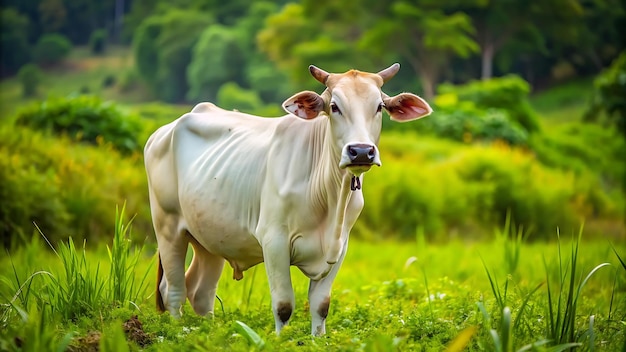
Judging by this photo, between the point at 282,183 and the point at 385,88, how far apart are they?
2365 cm

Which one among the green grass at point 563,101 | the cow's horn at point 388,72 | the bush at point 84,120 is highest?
the cow's horn at point 388,72

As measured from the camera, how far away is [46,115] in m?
12.5

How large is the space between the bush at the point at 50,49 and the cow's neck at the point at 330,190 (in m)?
18.5

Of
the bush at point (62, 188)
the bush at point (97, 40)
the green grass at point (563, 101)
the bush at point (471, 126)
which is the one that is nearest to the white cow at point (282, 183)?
the bush at point (62, 188)

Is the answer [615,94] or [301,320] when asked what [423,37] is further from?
[301,320]

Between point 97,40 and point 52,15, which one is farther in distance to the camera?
point 97,40

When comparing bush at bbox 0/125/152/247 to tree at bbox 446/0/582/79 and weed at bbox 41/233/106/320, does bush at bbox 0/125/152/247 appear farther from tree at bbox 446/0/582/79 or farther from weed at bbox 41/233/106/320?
tree at bbox 446/0/582/79

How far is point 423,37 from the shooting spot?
2808 centimetres

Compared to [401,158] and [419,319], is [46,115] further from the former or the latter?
[419,319]

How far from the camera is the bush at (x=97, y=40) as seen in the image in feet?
75.8

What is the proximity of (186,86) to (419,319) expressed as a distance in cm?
1949

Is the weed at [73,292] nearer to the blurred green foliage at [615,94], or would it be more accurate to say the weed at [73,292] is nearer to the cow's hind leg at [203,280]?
the cow's hind leg at [203,280]

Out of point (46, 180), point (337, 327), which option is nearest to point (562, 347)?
point (337, 327)

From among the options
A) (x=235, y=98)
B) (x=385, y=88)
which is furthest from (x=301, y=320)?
(x=385, y=88)
